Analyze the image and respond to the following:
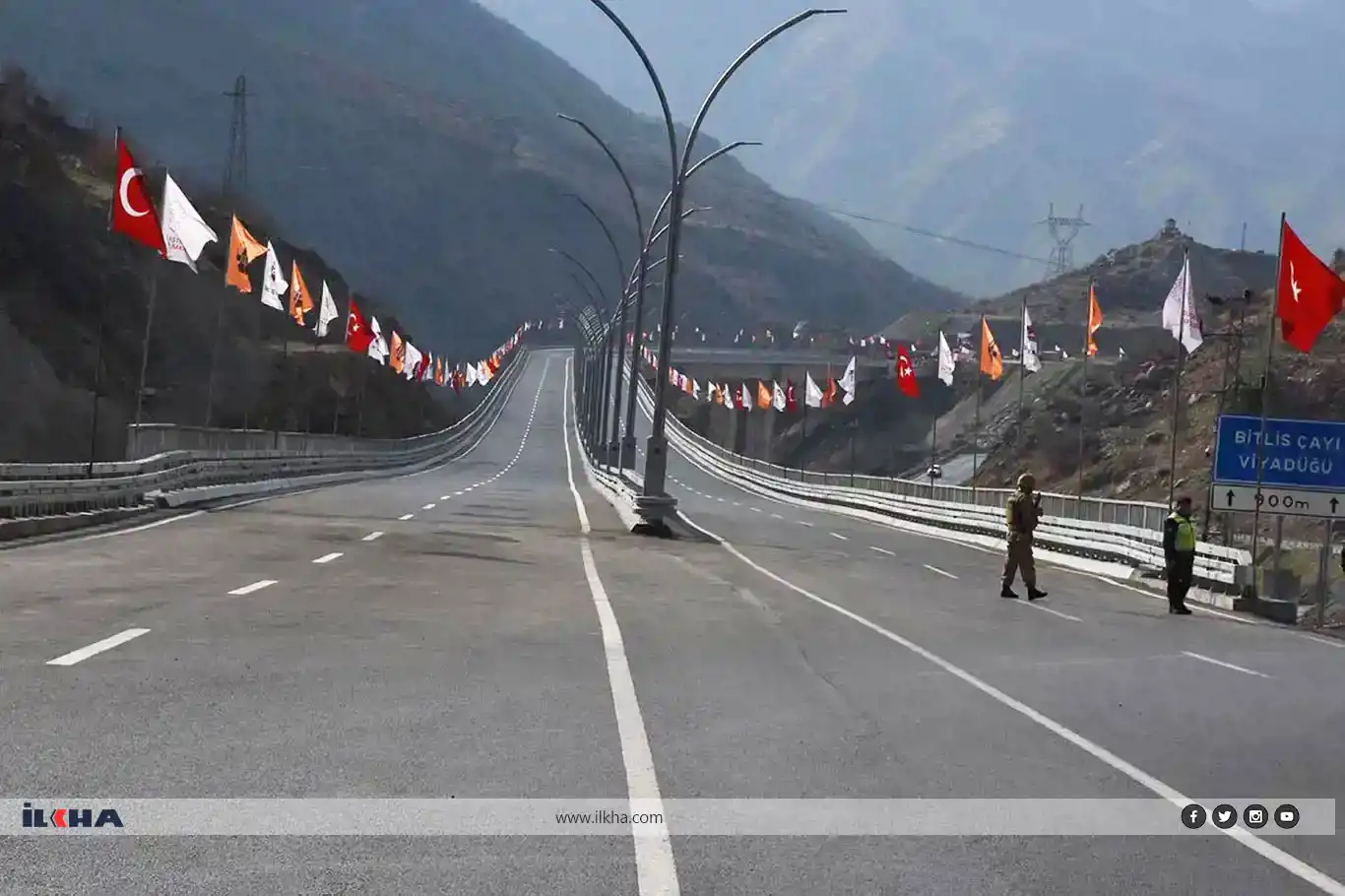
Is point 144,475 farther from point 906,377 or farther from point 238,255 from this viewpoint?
point 906,377

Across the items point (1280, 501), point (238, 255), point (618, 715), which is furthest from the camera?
point (238, 255)

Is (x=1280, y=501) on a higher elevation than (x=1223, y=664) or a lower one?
higher

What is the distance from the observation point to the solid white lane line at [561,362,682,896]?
693cm

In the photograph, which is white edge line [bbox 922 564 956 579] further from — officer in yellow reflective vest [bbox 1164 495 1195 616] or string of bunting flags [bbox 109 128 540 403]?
string of bunting flags [bbox 109 128 540 403]

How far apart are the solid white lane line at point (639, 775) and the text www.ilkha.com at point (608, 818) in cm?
4

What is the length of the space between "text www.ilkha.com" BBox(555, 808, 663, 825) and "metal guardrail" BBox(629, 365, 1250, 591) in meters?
20.1

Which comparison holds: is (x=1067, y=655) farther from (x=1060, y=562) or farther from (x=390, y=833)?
(x=1060, y=562)

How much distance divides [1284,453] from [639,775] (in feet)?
72.8

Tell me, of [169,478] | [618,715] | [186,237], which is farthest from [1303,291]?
[186,237]

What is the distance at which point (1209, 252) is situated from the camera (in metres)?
138

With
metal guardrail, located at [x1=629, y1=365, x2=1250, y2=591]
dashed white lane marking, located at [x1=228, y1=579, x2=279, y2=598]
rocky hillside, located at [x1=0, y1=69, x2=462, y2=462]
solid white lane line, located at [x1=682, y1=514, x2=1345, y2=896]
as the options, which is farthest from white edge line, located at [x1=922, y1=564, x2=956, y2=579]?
rocky hillside, located at [x1=0, y1=69, x2=462, y2=462]

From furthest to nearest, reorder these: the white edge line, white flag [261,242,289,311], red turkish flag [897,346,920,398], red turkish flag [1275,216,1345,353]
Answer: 1. red turkish flag [897,346,920,398]
2. white flag [261,242,289,311]
3. the white edge line
4. red turkish flag [1275,216,1345,353]

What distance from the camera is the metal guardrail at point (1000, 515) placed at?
1121 inches

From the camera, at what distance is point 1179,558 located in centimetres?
2450
